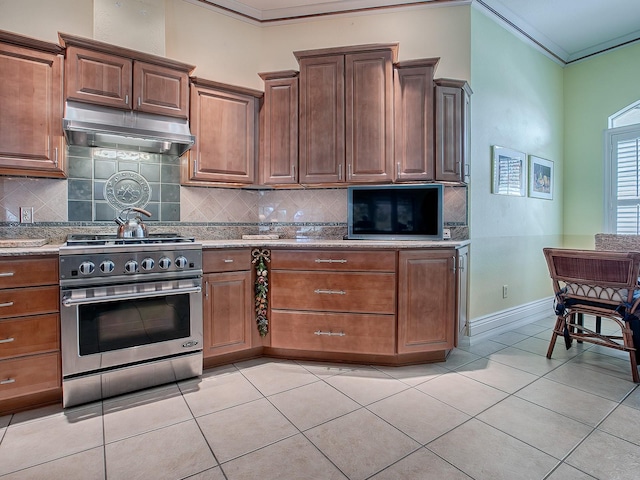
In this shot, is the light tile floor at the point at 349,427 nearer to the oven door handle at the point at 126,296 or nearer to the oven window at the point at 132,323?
the oven window at the point at 132,323

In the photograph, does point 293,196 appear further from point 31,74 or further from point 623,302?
point 623,302

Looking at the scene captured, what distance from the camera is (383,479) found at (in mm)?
1414

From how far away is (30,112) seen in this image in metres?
2.17

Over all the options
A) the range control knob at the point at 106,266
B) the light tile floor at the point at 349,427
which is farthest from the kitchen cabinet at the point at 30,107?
the light tile floor at the point at 349,427

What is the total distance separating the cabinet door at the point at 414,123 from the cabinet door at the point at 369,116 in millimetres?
67

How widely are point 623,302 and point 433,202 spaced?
4.77 feet

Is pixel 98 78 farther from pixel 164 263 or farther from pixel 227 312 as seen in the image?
pixel 227 312

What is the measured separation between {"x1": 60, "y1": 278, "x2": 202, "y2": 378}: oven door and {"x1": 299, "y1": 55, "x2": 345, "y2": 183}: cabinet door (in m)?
1.31

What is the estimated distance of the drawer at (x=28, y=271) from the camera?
72.1 inches

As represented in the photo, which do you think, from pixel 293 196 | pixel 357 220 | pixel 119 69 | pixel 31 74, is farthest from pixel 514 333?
pixel 31 74

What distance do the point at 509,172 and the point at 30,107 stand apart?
156 inches

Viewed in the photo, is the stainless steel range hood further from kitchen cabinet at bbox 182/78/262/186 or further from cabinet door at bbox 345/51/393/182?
cabinet door at bbox 345/51/393/182

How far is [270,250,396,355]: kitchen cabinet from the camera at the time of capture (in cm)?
244

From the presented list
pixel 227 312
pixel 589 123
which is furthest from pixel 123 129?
pixel 589 123
